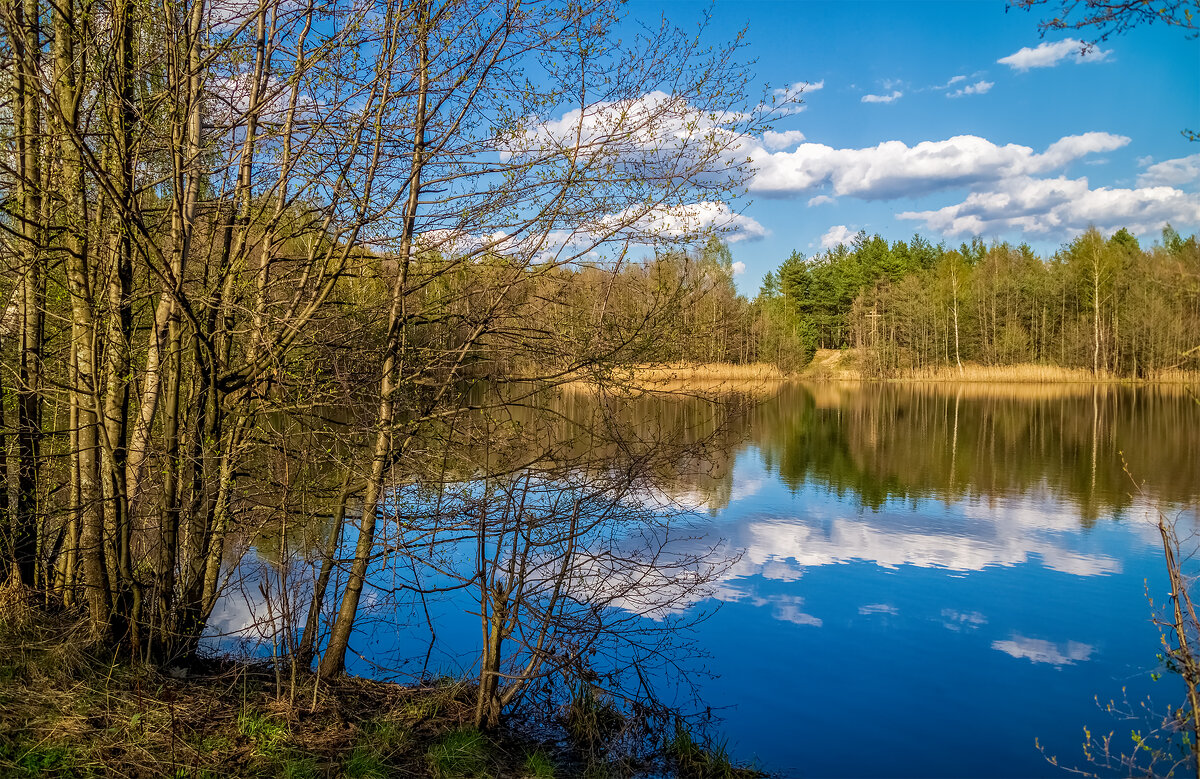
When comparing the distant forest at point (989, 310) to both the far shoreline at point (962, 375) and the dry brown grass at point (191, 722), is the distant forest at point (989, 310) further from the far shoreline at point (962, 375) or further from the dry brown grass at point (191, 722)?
the dry brown grass at point (191, 722)

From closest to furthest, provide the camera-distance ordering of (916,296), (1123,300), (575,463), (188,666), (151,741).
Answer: (151,741)
(188,666)
(575,463)
(1123,300)
(916,296)

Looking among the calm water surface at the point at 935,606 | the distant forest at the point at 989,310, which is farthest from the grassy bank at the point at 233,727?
the distant forest at the point at 989,310

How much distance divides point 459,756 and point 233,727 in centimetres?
120

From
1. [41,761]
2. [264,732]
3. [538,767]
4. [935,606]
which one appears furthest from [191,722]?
[935,606]

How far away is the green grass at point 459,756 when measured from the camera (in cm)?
426

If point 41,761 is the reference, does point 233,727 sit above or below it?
below

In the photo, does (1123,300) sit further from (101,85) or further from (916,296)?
(101,85)

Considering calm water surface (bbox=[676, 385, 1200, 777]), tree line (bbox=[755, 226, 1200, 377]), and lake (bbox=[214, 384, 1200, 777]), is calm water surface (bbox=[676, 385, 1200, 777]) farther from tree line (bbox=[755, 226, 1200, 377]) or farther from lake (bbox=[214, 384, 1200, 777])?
tree line (bbox=[755, 226, 1200, 377])

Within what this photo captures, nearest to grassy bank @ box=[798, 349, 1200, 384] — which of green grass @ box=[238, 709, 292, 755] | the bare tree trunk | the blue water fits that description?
the blue water

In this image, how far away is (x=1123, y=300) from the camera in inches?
1953

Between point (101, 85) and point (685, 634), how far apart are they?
643cm

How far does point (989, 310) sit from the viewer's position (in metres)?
54.5

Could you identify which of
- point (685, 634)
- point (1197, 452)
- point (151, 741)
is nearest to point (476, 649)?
point (685, 634)

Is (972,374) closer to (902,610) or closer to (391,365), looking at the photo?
(902,610)
